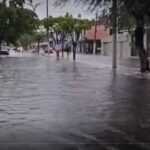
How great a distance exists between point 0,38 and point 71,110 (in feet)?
249

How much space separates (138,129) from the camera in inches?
444

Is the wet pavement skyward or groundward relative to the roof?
groundward

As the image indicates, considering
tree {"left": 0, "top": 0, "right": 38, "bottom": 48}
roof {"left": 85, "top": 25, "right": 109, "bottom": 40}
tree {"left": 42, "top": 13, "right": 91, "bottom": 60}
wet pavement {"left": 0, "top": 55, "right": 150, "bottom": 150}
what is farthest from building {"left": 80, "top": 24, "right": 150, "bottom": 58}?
wet pavement {"left": 0, "top": 55, "right": 150, "bottom": 150}

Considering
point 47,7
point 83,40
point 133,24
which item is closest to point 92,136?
point 133,24

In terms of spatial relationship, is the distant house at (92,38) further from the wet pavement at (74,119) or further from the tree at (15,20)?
the wet pavement at (74,119)

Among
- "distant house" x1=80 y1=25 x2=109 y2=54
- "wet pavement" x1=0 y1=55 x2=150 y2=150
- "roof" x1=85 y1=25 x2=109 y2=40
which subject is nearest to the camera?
"wet pavement" x1=0 y1=55 x2=150 y2=150

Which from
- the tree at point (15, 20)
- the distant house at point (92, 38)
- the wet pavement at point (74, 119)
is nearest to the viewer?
the wet pavement at point (74, 119)

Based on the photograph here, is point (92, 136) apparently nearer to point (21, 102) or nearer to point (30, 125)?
point (30, 125)

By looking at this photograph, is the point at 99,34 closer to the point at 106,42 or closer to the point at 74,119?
the point at 106,42

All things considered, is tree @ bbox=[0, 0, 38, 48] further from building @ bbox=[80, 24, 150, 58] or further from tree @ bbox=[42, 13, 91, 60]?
building @ bbox=[80, 24, 150, 58]

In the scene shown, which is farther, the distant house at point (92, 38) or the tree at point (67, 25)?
the distant house at point (92, 38)

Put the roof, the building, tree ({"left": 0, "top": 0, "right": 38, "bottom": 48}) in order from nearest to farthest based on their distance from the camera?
tree ({"left": 0, "top": 0, "right": 38, "bottom": 48})
the building
the roof

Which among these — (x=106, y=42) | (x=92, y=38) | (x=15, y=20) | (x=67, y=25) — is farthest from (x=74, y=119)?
(x=92, y=38)

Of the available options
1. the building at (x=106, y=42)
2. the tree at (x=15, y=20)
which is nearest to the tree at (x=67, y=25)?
the building at (x=106, y=42)
